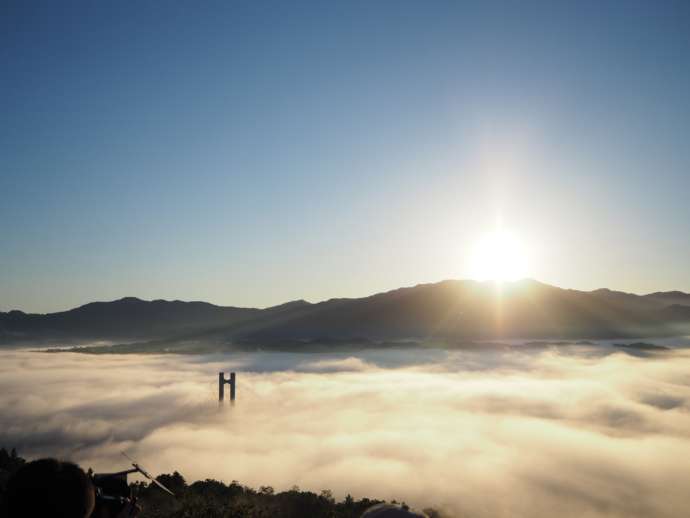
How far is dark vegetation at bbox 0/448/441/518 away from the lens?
72.6 ft

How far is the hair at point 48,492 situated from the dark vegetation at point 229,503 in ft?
63.9

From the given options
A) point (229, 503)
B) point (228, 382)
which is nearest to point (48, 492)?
point (229, 503)

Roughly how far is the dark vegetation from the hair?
63.9 ft

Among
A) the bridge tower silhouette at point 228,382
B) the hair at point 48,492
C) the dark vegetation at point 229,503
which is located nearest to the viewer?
the hair at point 48,492

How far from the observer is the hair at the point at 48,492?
3.80m

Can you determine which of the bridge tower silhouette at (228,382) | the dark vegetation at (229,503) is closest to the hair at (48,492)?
the dark vegetation at (229,503)

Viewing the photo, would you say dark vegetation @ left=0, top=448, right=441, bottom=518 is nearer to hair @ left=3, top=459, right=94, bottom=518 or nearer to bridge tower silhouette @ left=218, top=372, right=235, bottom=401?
hair @ left=3, top=459, right=94, bottom=518

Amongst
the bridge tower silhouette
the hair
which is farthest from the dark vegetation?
the bridge tower silhouette

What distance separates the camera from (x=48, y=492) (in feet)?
12.6

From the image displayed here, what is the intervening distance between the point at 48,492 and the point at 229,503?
24962 millimetres

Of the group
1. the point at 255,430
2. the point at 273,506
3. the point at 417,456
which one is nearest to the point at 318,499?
the point at 273,506

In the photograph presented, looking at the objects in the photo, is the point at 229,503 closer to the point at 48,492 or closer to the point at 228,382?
the point at 48,492

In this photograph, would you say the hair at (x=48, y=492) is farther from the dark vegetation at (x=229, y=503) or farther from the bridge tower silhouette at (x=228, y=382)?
the bridge tower silhouette at (x=228, y=382)

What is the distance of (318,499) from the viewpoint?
94.6 ft
